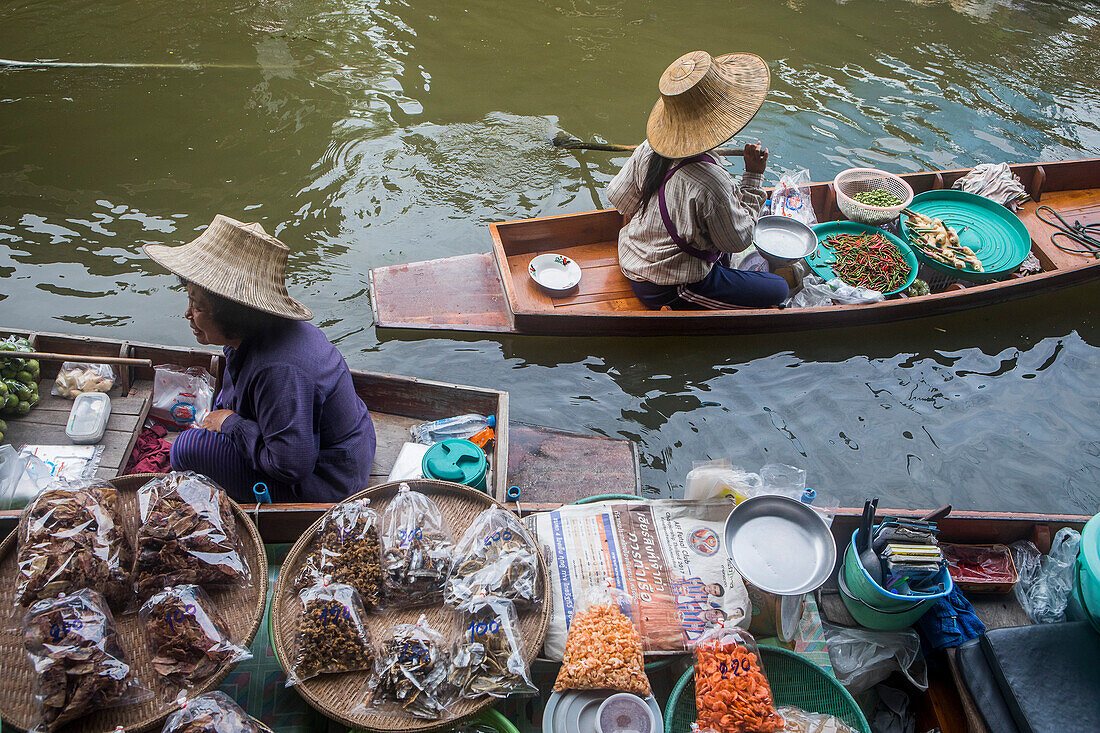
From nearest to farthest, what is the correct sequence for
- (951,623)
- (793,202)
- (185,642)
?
1. (185,642)
2. (951,623)
3. (793,202)

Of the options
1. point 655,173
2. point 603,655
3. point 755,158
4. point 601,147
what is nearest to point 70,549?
point 603,655

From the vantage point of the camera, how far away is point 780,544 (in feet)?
7.78

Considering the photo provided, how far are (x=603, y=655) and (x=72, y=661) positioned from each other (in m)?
1.44

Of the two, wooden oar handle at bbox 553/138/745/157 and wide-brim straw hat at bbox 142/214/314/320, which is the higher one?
wide-brim straw hat at bbox 142/214/314/320

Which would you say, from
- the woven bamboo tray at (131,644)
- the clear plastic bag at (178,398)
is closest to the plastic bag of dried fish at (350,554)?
the woven bamboo tray at (131,644)

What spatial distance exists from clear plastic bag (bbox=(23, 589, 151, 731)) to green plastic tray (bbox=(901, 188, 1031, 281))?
507 cm

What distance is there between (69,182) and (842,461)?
6.21 m

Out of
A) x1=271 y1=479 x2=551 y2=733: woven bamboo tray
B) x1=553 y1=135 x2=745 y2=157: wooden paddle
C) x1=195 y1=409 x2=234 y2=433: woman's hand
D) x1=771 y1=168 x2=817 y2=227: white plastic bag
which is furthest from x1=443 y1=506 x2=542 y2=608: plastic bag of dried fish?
x1=771 y1=168 x2=817 y2=227: white plastic bag

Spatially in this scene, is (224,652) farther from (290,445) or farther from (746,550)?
(746,550)

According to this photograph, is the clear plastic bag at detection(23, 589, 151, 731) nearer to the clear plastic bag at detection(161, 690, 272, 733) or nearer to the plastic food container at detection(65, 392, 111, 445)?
the clear plastic bag at detection(161, 690, 272, 733)

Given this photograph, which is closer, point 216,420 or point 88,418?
point 216,420

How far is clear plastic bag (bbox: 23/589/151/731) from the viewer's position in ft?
5.61

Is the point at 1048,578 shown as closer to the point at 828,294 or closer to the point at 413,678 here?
the point at 828,294

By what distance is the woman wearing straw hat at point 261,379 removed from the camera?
241 cm
